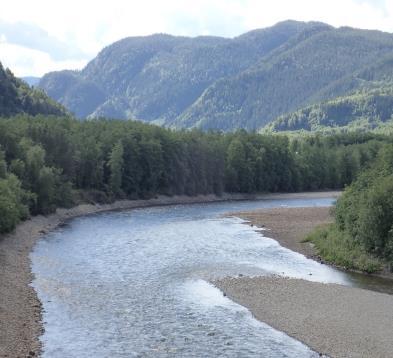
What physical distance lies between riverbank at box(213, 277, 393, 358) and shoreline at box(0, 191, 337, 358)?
16836mm

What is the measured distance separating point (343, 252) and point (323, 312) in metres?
21.5

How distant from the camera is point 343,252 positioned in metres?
68.7

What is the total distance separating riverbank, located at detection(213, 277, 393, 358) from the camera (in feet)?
133

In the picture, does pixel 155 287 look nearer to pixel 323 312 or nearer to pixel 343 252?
pixel 323 312

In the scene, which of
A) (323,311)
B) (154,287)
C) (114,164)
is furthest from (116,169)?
(323,311)

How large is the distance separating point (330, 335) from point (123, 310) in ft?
52.5

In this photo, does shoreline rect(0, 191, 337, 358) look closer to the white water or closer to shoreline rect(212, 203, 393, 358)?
the white water

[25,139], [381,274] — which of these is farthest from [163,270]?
[25,139]

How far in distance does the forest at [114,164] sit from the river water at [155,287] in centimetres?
979

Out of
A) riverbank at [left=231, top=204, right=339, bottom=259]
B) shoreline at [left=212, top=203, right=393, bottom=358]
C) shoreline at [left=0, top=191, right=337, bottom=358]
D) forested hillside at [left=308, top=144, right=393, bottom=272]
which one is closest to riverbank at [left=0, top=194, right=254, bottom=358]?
shoreline at [left=0, top=191, right=337, bottom=358]

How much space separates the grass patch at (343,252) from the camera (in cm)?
6392

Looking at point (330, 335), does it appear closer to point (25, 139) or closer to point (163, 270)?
point (163, 270)

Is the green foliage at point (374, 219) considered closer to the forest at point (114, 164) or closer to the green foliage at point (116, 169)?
the forest at point (114, 164)

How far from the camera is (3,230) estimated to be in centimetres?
7588
